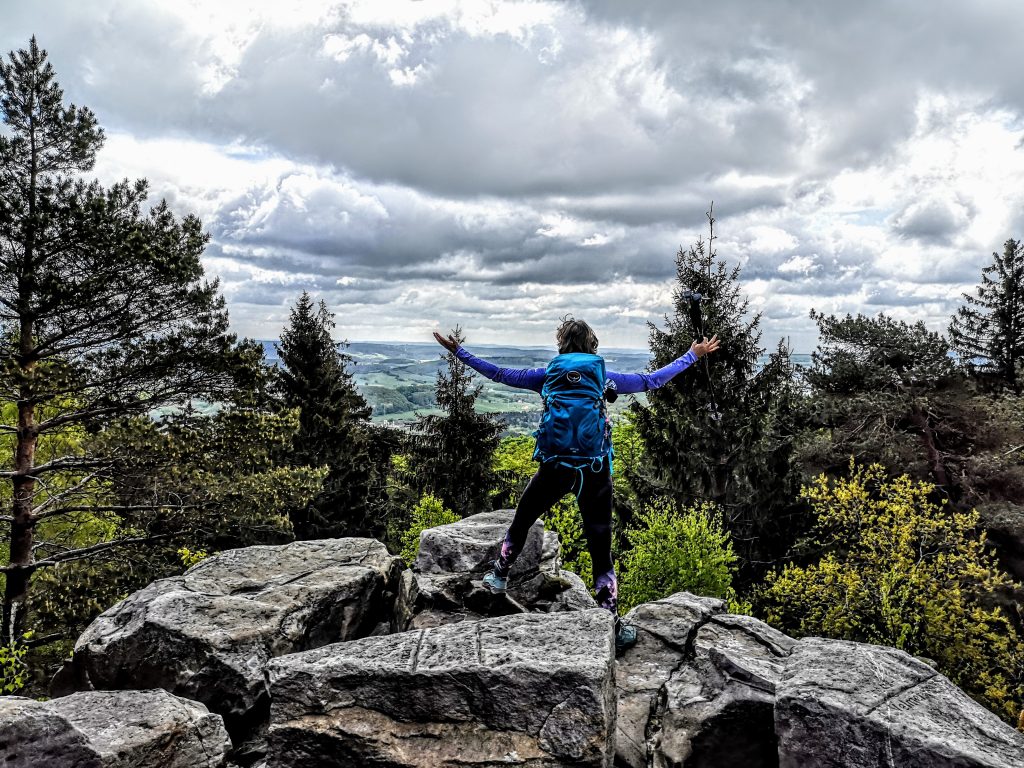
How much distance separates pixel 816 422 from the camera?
894 inches

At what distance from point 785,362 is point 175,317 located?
18852 millimetres

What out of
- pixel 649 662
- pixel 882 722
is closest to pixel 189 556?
pixel 649 662

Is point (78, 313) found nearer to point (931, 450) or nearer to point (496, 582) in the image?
point (496, 582)

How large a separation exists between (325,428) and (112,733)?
23.4 meters

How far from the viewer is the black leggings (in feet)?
22.5

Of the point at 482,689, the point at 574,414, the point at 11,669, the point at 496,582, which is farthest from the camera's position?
the point at 11,669

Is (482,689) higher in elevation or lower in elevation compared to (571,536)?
higher

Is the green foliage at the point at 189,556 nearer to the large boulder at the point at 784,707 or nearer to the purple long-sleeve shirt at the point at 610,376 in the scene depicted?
the purple long-sleeve shirt at the point at 610,376

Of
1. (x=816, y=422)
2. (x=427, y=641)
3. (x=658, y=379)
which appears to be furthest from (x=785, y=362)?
(x=427, y=641)

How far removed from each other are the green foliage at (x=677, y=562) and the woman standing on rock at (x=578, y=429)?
32.9 feet

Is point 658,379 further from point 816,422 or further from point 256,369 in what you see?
point 816,422

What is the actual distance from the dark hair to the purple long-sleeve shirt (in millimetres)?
370

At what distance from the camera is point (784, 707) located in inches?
239

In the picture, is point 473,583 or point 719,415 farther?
point 719,415
